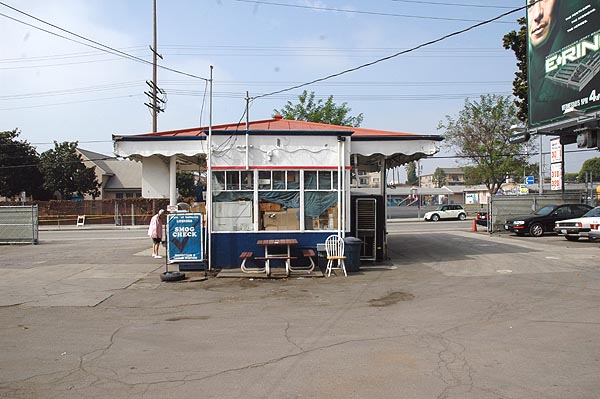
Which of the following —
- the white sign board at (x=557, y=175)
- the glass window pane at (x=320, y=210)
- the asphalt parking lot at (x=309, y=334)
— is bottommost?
the asphalt parking lot at (x=309, y=334)

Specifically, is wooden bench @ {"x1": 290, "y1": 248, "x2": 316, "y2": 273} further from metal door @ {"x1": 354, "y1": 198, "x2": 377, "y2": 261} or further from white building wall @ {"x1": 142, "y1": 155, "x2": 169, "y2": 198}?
white building wall @ {"x1": 142, "y1": 155, "x2": 169, "y2": 198}

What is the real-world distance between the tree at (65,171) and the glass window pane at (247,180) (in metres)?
39.5

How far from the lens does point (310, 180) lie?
1409 cm

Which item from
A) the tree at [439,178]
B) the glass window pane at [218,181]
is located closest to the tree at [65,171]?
the glass window pane at [218,181]

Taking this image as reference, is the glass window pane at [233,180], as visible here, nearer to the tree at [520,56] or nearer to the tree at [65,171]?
the tree at [520,56]

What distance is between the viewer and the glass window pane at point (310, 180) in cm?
1407

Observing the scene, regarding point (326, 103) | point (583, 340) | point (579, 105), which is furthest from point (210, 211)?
point (326, 103)

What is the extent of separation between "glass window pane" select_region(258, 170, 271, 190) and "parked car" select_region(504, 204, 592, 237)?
15803 mm

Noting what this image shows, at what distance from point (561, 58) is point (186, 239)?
17777 millimetres

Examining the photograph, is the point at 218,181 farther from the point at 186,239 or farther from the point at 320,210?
the point at 320,210

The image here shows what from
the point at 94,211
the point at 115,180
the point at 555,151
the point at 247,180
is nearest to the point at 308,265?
the point at 247,180

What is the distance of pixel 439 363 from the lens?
5734 mm

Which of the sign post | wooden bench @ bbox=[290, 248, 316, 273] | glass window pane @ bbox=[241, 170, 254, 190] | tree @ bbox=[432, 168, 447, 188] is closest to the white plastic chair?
wooden bench @ bbox=[290, 248, 316, 273]

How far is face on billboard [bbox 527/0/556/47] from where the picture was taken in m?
22.2
